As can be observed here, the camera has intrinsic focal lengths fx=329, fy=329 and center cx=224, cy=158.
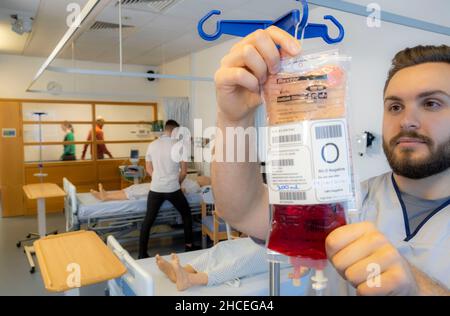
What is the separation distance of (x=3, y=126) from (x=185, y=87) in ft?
11.1

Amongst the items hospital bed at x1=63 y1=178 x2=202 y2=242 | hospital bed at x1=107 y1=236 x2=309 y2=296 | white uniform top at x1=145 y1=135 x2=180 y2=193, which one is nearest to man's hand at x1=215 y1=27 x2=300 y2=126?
hospital bed at x1=107 y1=236 x2=309 y2=296

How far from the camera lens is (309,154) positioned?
19.3 inches

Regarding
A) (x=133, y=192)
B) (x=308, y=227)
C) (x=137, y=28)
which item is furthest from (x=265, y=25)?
(x=137, y=28)

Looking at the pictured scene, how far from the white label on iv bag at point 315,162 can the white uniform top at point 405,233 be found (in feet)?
1.31

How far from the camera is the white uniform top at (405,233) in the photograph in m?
0.89

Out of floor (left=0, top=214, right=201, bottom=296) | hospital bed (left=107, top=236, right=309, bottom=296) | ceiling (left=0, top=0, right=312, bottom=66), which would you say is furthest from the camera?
ceiling (left=0, top=0, right=312, bottom=66)

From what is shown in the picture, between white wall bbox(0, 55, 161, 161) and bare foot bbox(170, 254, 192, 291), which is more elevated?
white wall bbox(0, 55, 161, 161)

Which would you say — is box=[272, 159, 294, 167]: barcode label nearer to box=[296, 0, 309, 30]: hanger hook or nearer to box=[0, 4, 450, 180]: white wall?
box=[0, 4, 450, 180]: white wall

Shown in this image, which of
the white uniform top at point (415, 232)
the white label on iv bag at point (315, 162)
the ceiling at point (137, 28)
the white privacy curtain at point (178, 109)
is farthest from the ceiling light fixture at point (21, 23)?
the white label on iv bag at point (315, 162)

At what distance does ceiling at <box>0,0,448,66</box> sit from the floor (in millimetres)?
2781

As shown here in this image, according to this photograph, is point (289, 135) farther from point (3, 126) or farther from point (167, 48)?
point (3, 126)

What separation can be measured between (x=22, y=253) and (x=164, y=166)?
7.33 ft

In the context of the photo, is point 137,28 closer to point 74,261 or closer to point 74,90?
point 74,90

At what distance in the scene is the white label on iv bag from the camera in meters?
0.49
